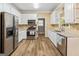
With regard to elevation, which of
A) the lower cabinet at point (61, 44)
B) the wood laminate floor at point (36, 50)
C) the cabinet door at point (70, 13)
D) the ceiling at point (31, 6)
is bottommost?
the wood laminate floor at point (36, 50)

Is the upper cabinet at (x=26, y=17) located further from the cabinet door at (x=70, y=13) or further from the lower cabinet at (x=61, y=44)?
→ the cabinet door at (x=70, y=13)

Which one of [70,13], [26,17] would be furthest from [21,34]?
[70,13]

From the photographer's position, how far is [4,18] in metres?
4.24

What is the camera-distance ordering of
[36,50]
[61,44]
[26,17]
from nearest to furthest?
[61,44] → [36,50] → [26,17]

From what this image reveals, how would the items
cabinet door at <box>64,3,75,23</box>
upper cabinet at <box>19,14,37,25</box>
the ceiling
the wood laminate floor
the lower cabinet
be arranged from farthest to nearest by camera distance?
upper cabinet at <box>19,14,37,25</box>, the ceiling, the wood laminate floor, cabinet door at <box>64,3,75,23</box>, the lower cabinet

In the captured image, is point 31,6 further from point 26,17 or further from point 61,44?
point 61,44

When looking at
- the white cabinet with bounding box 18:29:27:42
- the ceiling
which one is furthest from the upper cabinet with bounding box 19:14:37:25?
the white cabinet with bounding box 18:29:27:42

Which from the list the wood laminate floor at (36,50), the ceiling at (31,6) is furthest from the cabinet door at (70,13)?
the ceiling at (31,6)

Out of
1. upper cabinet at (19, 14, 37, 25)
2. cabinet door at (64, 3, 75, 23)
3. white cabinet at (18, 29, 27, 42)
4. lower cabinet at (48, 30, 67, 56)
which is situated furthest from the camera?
upper cabinet at (19, 14, 37, 25)

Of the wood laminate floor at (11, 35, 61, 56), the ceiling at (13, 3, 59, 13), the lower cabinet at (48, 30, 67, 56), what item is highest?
the ceiling at (13, 3, 59, 13)

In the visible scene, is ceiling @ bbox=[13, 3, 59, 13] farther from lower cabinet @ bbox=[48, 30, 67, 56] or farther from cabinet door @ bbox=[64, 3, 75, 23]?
cabinet door @ bbox=[64, 3, 75, 23]

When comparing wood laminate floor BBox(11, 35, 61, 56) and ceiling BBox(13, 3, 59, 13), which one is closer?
wood laminate floor BBox(11, 35, 61, 56)

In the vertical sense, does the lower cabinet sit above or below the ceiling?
below

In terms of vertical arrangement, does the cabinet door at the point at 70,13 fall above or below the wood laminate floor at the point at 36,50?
above
